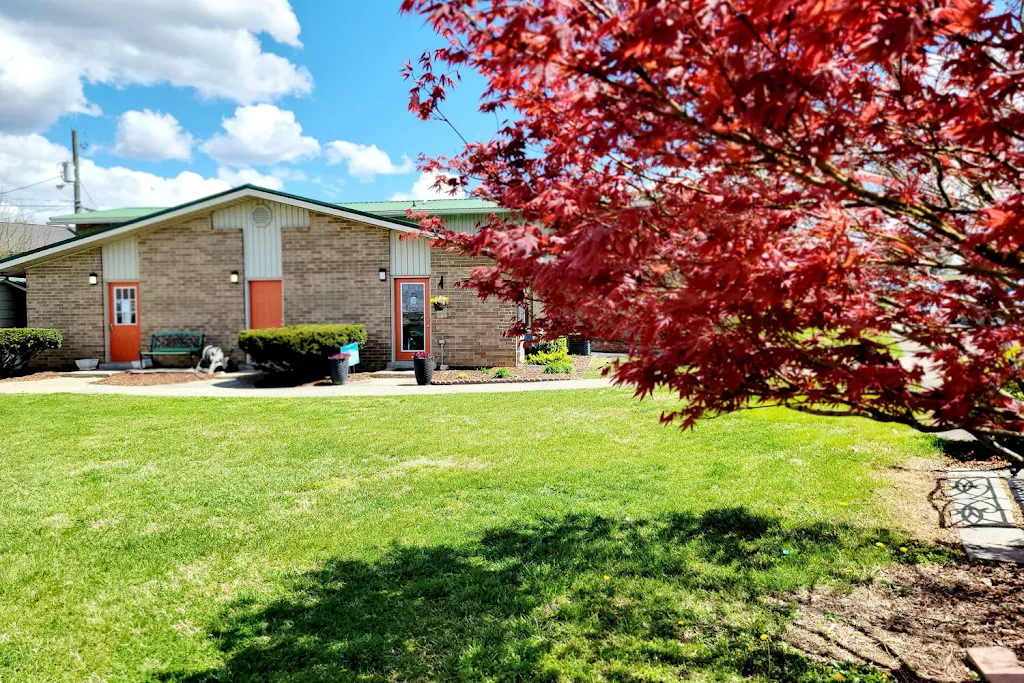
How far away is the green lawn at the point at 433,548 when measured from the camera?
3.43m

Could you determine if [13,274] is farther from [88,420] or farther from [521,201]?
[521,201]

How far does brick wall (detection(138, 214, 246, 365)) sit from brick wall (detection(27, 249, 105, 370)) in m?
1.24

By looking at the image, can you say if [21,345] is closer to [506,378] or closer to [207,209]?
[207,209]

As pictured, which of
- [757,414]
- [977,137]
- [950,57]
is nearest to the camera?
[977,137]

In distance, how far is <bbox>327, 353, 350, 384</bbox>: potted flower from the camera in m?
13.8

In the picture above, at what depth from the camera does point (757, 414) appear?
9.52 m

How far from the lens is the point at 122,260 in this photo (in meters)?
17.1

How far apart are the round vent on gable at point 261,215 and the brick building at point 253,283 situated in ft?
0.08

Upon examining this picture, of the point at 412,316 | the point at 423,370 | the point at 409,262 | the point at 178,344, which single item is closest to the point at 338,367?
the point at 423,370

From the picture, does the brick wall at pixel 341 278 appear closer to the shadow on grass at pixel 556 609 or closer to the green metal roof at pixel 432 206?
the green metal roof at pixel 432 206

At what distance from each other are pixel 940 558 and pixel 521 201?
12.1 ft

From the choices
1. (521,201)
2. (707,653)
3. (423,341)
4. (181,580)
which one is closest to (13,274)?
(423,341)

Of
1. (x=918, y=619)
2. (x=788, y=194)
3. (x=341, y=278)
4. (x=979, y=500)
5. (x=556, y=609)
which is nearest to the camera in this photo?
(x=788, y=194)

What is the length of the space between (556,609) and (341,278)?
45.2 ft
